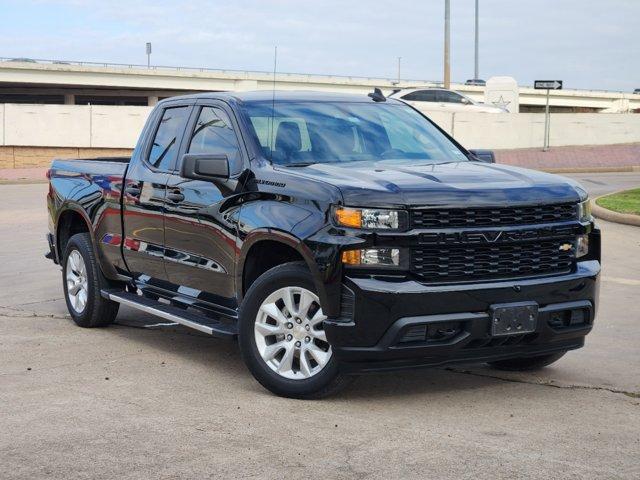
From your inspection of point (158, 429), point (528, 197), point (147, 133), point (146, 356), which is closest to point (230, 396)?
point (158, 429)

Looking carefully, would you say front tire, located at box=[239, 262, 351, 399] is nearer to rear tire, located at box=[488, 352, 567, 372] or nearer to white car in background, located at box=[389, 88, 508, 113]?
rear tire, located at box=[488, 352, 567, 372]

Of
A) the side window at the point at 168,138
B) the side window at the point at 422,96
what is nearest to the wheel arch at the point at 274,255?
the side window at the point at 168,138

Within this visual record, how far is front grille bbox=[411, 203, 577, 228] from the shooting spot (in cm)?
636

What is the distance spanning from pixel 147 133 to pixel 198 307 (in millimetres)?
1705

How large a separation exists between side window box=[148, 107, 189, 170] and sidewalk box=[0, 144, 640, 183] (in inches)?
957

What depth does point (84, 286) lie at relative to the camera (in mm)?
9523

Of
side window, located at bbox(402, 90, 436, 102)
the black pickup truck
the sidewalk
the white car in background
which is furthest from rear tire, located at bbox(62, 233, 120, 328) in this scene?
side window, located at bbox(402, 90, 436, 102)

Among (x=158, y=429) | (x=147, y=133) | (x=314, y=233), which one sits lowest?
(x=158, y=429)

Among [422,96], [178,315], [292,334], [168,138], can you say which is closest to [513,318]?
[292,334]

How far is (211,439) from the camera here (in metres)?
5.85

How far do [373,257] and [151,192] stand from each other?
102 inches

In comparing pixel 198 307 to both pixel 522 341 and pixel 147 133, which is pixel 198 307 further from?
pixel 522 341

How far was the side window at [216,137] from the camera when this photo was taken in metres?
7.57

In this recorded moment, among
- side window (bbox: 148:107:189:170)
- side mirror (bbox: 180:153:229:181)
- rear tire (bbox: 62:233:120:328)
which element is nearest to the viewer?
side mirror (bbox: 180:153:229:181)
